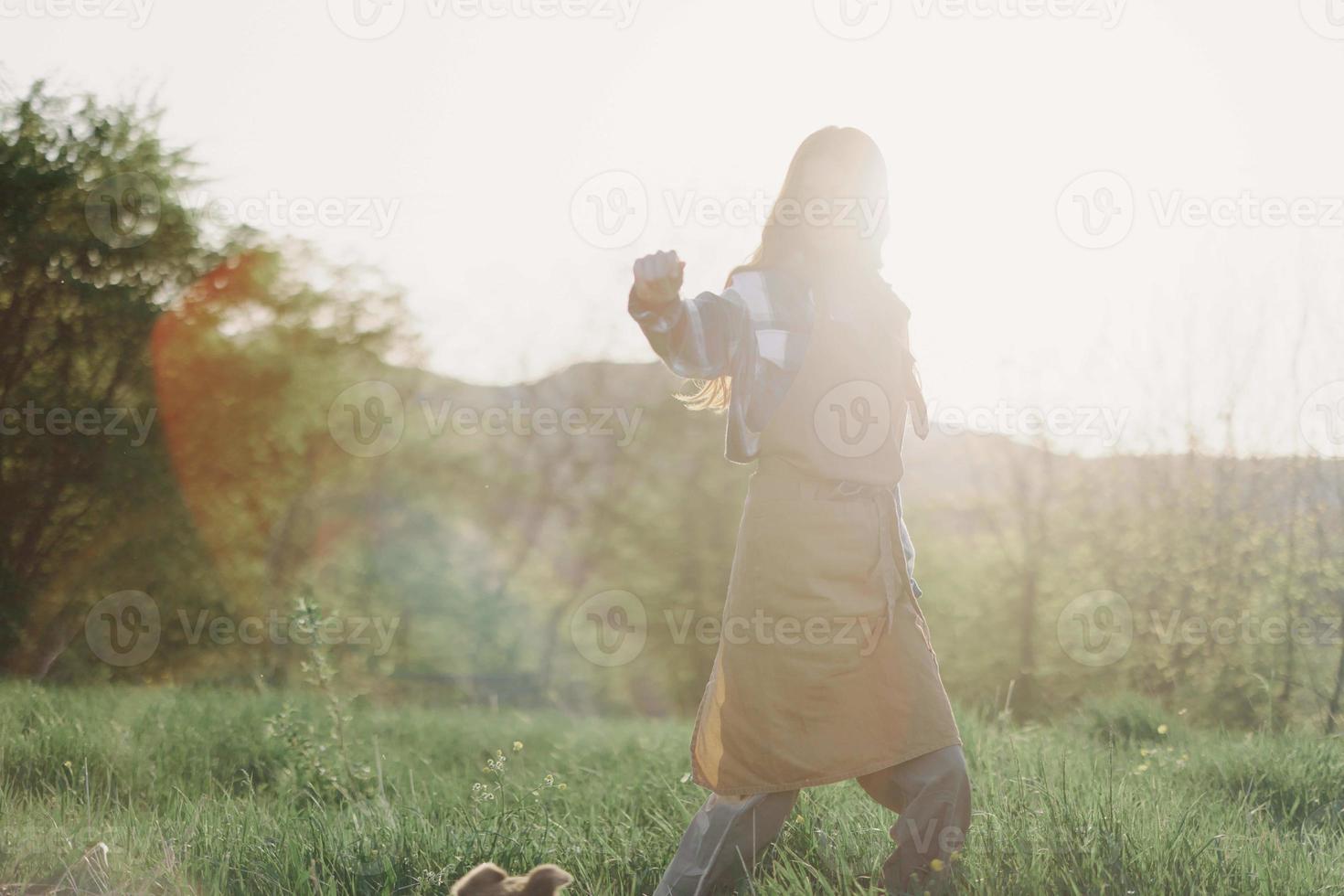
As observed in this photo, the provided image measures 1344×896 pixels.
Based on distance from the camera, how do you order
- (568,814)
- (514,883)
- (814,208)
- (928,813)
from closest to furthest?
(514,883), (928,813), (814,208), (568,814)

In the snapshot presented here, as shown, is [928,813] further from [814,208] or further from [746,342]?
[814,208]

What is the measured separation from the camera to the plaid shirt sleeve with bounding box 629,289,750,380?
2631mm

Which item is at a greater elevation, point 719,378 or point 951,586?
point 719,378

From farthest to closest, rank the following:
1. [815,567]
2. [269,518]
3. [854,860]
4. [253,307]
→ 1. [269,518]
2. [253,307]
3. [854,860]
4. [815,567]

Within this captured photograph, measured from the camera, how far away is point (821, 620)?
2951 millimetres

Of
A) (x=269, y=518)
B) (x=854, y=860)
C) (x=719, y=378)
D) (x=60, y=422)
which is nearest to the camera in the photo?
(x=719, y=378)

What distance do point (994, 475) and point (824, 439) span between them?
18.1 metres

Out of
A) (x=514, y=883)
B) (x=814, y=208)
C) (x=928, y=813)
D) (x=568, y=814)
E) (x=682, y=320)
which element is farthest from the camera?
(x=568, y=814)

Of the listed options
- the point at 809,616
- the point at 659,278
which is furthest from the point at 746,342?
the point at 809,616

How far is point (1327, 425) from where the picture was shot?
9.66 metres

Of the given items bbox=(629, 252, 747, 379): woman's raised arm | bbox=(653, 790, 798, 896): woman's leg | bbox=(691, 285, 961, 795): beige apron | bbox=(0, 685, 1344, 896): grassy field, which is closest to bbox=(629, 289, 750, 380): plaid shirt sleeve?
bbox=(629, 252, 747, 379): woman's raised arm

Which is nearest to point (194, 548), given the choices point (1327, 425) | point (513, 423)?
point (1327, 425)

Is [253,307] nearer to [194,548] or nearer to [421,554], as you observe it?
[194,548]

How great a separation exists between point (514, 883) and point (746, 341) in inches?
64.4
